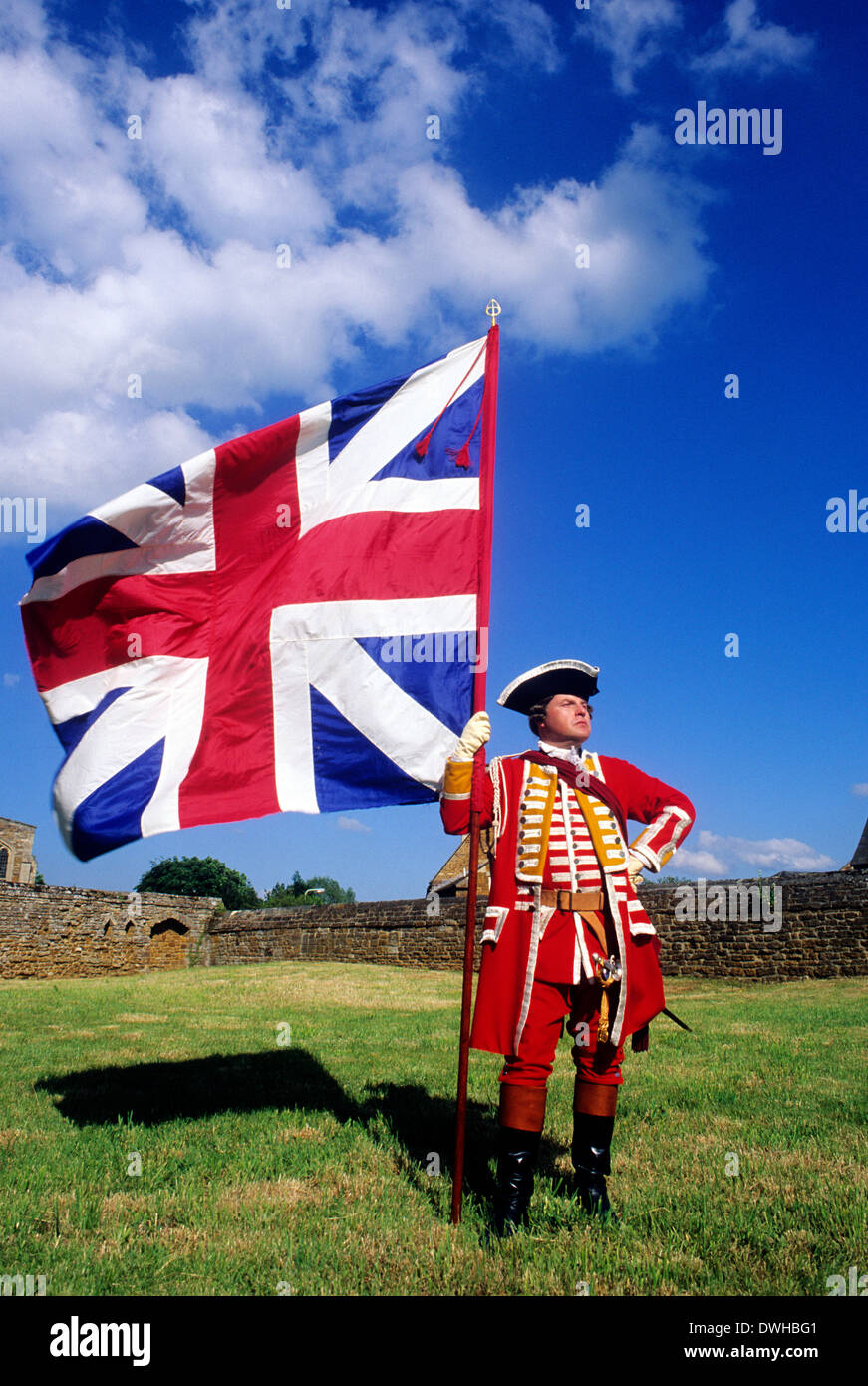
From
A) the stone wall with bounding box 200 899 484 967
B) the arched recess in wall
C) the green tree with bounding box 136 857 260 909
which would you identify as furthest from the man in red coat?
the green tree with bounding box 136 857 260 909

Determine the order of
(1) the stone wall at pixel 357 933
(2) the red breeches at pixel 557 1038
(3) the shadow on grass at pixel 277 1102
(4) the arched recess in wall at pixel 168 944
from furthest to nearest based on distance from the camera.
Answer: (4) the arched recess in wall at pixel 168 944 → (1) the stone wall at pixel 357 933 → (3) the shadow on grass at pixel 277 1102 → (2) the red breeches at pixel 557 1038

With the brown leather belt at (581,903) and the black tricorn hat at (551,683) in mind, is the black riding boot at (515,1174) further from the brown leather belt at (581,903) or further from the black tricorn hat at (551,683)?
the black tricorn hat at (551,683)

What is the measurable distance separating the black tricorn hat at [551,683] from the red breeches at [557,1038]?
1.34 metres

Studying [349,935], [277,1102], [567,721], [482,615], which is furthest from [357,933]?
[567,721]

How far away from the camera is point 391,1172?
385 centimetres

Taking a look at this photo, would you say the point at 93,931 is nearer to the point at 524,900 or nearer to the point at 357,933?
the point at 357,933

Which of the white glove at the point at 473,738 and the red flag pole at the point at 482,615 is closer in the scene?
the red flag pole at the point at 482,615

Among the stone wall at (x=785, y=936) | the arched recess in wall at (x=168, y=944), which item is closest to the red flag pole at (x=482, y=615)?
the stone wall at (x=785, y=936)

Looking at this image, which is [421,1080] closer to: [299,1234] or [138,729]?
[299,1234]

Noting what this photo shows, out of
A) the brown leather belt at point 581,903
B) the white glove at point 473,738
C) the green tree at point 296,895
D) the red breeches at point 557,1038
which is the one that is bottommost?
the green tree at point 296,895

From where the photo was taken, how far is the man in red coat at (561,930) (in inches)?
129

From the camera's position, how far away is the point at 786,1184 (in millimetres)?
3547

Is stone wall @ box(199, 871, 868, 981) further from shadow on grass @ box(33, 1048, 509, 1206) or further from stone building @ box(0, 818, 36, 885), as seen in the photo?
stone building @ box(0, 818, 36, 885)

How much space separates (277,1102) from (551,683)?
3508mm
